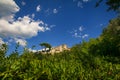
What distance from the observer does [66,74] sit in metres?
6.55

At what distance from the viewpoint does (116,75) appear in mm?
7828

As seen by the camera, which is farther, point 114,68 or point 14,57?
point 114,68

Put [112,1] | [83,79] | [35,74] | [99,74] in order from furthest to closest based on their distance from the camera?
[112,1], [99,74], [83,79], [35,74]

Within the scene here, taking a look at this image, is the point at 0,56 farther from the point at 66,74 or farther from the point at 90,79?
the point at 90,79

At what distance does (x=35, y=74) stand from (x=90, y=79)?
5.13ft

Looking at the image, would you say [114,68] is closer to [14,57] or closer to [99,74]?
[99,74]

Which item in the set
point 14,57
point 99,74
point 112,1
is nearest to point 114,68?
point 99,74

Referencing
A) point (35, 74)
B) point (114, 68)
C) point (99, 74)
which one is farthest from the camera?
point (114, 68)

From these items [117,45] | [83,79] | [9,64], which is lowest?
[83,79]

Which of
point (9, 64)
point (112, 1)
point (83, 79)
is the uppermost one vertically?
point (112, 1)

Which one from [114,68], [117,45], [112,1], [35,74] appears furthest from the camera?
[112,1]

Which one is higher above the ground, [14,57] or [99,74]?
[14,57]

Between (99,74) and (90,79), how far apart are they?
1.42ft

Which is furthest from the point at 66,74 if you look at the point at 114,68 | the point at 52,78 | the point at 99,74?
the point at 114,68
